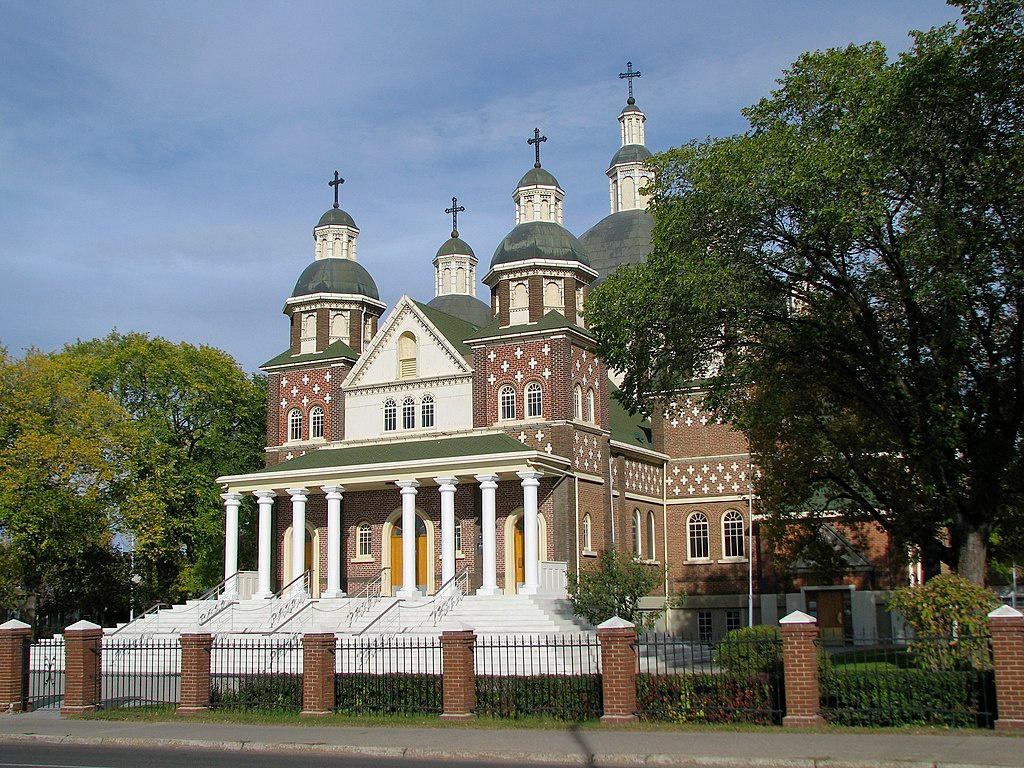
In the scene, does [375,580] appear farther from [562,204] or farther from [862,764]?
[862,764]

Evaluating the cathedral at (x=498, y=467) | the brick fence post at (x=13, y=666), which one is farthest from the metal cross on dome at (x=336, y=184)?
the brick fence post at (x=13, y=666)

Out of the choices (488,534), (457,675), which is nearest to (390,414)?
(488,534)

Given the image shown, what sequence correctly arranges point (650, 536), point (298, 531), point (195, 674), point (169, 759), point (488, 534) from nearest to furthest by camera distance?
1. point (169, 759)
2. point (195, 674)
3. point (488, 534)
4. point (298, 531)
5. point (650, 536)

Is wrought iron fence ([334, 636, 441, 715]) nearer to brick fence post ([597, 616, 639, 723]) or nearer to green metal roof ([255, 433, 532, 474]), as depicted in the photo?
brick fence post ([597, 616, 639, 723])

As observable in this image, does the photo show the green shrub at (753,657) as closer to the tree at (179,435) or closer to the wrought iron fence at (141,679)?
the wrought iron fence at (141,679)

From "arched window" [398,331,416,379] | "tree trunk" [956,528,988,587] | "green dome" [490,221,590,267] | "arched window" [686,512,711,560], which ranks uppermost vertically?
"green dome" [490,221,590,267]

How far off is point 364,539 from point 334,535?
259 cm

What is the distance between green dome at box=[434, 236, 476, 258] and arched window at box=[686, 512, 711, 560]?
21.7 meters

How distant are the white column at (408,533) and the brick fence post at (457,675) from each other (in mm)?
14422

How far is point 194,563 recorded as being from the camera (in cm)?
4797

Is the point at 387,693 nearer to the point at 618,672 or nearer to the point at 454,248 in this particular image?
the point at 618,672

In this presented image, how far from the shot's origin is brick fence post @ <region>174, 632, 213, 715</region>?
22.0m

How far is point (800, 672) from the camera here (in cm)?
1797

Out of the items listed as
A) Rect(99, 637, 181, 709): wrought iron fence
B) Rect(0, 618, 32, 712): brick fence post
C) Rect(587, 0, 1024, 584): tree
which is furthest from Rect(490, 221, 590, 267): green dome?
Rect(0, 618, 32, 712): brick fence post
